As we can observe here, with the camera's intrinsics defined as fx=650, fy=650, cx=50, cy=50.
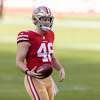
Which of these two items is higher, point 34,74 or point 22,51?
point 22,51

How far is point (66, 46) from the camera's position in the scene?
23297 millimetres

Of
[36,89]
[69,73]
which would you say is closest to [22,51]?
[36,89]

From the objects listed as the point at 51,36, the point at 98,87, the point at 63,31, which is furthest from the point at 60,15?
the point at 51,36

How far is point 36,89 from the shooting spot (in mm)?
7352

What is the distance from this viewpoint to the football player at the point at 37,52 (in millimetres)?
7332

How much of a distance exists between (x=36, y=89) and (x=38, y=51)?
440 mm

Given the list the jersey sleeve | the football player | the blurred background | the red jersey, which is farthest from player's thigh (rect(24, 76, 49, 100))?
the blurred background

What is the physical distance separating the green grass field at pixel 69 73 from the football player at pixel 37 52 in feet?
12.9

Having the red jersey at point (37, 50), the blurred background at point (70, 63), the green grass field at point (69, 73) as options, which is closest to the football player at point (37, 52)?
the red jersey at point (37, 50)

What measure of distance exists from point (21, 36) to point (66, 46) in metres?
16.0

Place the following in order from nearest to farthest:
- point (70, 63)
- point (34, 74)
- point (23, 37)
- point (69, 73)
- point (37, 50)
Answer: point (34, 74), point (23, 37), point (37, 50), point (69, 73), point (70, 63)

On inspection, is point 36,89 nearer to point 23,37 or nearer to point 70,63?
point 23,37

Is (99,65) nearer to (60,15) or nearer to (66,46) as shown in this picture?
(66,46)

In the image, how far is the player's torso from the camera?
741 centimetres
